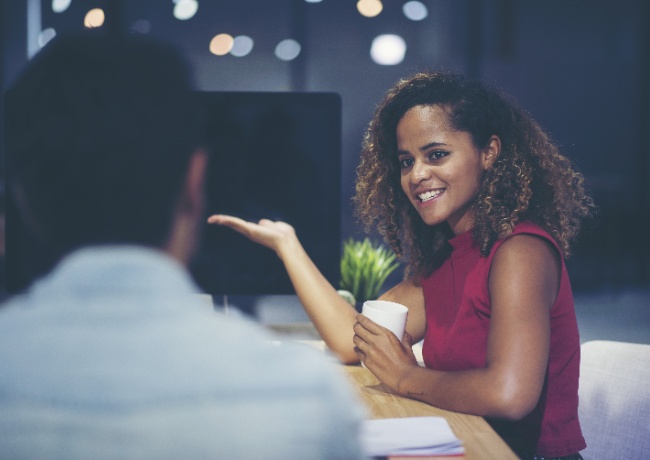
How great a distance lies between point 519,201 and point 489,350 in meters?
0.44

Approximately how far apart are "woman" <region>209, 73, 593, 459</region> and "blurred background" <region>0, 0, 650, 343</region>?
2.76 m

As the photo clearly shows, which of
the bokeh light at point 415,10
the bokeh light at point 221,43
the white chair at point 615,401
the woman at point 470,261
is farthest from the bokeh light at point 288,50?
the white chair at point 615,401

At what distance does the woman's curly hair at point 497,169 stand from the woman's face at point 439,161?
0.02m

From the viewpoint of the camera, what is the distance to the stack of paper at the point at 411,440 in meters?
0.87

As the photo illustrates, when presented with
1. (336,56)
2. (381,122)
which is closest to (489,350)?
(381,122)

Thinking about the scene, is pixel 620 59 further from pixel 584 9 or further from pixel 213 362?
pixel 213 362

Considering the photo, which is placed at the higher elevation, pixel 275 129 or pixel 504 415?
pixel 275 129

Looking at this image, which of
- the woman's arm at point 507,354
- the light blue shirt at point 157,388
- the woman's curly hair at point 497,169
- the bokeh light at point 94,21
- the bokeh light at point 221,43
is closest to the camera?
the light blue shirt at point 157,388

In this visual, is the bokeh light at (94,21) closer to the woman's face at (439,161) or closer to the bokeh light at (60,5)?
the woman's face at (439,161)

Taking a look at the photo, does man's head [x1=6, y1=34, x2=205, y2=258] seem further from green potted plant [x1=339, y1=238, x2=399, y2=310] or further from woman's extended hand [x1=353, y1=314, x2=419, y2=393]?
green potted plant [x1=339, y1=238, x2=399, y2=310]

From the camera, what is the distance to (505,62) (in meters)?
5.28

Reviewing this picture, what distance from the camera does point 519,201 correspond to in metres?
1.38

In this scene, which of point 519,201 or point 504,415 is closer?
point 504,415

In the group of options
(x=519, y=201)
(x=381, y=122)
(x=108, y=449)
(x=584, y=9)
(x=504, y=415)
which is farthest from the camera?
(x=584, y=9)
